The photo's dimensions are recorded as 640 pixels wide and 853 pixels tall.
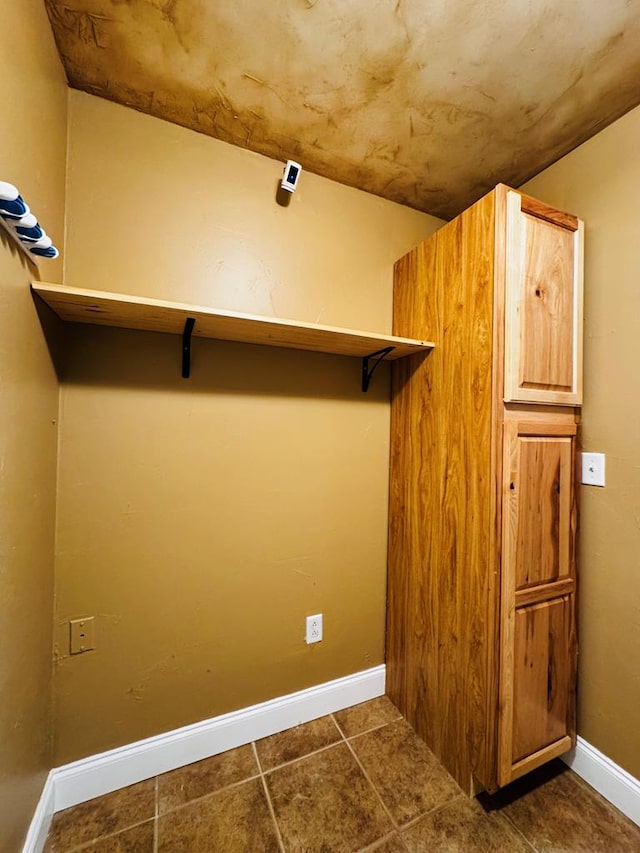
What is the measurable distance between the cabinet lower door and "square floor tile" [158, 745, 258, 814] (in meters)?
0.91

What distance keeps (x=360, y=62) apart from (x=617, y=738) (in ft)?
7.97

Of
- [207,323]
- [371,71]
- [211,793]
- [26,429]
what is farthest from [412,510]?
[371,71]

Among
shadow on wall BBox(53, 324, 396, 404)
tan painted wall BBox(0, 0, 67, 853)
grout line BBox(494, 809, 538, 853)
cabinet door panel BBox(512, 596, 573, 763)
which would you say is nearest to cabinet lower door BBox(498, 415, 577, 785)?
cabinet door panel BBox(512, 596, 573, 763)

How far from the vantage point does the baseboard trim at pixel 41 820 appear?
93cm

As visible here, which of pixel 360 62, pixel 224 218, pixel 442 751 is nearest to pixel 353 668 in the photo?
pixel 442 751

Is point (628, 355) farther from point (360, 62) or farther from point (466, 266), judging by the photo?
point (360, 62)

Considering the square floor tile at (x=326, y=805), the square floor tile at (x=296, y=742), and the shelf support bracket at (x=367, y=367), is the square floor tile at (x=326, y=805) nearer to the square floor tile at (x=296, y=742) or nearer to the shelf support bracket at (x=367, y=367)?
the square floor tile at (x=296, y=742)

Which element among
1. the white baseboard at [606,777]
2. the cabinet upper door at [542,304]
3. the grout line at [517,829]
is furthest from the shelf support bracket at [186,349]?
the white baseboard at [606,777]

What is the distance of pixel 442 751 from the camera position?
130cm

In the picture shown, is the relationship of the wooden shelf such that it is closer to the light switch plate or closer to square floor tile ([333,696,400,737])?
the light switch plate

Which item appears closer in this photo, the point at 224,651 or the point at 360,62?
the point at 360,62

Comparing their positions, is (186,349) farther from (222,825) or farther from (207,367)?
(222,825)

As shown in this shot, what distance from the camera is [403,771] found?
4.18 feet

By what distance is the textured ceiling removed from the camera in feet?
3.11
